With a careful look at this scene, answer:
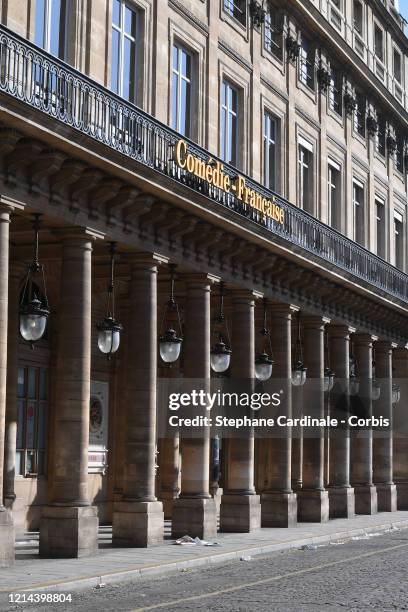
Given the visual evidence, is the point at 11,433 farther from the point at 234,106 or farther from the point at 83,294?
the point at 234,106

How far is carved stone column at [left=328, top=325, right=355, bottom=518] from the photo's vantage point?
33531mm

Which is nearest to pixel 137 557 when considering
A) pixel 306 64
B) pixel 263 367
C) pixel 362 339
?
pixel 263 367

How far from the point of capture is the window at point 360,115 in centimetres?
3894

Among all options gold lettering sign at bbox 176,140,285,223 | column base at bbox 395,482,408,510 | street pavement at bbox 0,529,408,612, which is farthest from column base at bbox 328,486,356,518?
street pavement at bbox 0,529,408,612

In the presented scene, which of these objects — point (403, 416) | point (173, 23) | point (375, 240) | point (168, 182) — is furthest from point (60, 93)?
point (403, 416)

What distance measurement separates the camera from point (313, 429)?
3197cm

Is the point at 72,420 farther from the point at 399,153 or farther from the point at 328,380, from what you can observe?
the point at 399,153

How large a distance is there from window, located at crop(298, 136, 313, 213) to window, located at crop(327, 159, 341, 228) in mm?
1675

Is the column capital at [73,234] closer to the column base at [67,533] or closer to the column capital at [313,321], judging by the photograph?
the column base at [67,533]

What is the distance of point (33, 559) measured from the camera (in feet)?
62.7

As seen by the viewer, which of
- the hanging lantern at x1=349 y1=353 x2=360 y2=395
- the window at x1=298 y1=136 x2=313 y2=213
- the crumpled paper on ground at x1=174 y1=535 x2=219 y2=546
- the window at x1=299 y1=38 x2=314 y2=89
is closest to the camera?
the crumpled paper on ground at x1=174 y1=535 x2=219 y2=546

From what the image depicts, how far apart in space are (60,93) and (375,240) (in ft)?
72.9

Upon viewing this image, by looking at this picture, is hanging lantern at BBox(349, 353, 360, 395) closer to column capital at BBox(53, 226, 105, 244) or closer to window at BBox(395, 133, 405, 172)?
window at BBox(395, 133, 405, 172)

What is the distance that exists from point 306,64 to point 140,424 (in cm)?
1555
